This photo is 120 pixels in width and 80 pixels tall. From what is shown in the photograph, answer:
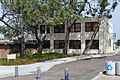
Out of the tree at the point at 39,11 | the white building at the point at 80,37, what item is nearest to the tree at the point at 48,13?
the tree at the point at 39,11

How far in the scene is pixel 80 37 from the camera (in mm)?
36438

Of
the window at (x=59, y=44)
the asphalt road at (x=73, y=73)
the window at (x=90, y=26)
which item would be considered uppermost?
the window at (x=90, y=26)

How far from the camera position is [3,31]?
34094 mm

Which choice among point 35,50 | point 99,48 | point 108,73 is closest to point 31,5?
point 108,73

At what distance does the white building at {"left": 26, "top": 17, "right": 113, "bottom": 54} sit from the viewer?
1371 inches

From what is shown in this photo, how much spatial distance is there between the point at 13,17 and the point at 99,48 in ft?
63.5

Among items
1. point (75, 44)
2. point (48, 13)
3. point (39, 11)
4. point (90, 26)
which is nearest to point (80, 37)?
point (75, 44)

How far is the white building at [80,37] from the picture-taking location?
34.8m

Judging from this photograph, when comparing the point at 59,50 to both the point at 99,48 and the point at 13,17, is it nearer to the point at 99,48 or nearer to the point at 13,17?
the point at 99,48

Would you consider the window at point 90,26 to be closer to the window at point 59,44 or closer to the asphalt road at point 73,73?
the window at point 59,44

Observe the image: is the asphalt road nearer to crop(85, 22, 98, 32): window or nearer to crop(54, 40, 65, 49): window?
crop(85, 22, 98, 32): window

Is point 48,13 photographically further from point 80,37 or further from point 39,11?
point 80,37

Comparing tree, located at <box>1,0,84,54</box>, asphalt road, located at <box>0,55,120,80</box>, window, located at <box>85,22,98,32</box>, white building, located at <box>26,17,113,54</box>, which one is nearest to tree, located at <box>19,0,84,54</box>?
tree, located at <box>1,0,84,54</box>

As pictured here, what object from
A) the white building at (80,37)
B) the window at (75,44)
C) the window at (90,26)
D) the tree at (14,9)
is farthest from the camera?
the window at (75,44)
